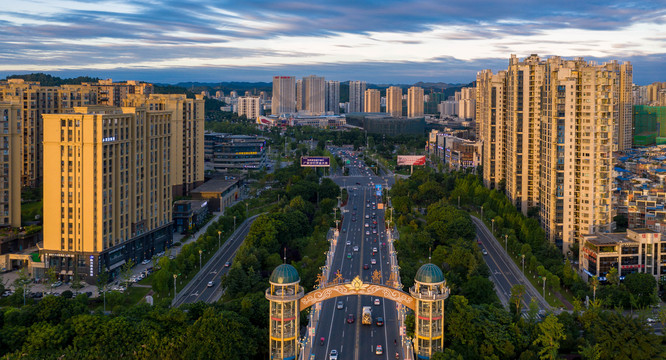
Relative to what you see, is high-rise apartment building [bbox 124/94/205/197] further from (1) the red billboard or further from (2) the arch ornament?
(2) the arch ornament

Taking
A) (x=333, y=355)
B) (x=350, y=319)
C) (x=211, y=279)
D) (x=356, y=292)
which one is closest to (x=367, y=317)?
(x=350, y=319)

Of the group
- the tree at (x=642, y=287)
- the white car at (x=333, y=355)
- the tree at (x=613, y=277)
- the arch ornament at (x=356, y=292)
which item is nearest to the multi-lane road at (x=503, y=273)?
the tree at (x=613, y=277)

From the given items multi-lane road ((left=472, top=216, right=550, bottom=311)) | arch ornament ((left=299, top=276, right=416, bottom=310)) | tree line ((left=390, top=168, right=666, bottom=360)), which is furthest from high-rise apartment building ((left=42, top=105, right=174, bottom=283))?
multi-lane road ((left=472, top=216, right=550, bottom=311))

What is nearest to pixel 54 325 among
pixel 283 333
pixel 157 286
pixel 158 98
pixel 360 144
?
pixel 157 286

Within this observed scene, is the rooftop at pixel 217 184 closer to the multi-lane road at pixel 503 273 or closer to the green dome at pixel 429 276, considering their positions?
the multi-lane road at pixel 503 273

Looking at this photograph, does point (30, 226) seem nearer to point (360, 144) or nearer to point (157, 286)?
point (157, 286)
